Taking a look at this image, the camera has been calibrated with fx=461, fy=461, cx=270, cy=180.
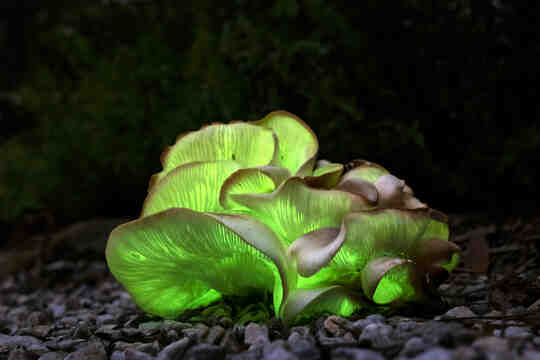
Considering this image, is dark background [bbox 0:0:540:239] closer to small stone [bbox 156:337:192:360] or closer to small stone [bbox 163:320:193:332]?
small stone [bbox 163:320:193:332]

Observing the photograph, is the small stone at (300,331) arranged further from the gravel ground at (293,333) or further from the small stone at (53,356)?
the small stone at (53,356)

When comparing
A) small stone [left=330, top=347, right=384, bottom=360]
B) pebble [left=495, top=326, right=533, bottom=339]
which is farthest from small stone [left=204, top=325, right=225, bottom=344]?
pebble [left=495, top=326, right=533, bottom=339]

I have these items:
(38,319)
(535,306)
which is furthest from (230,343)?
(38,319)

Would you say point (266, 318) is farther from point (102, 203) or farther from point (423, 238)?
point (102, 203)

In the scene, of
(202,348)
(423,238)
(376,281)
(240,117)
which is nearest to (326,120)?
(240,117)

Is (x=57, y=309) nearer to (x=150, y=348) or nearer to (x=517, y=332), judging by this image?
(x=150, y=348)

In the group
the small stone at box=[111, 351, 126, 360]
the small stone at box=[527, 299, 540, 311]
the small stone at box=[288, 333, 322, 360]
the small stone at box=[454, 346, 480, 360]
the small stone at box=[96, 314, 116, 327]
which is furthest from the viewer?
the small stone at box=[96, 314, 116, 327]
